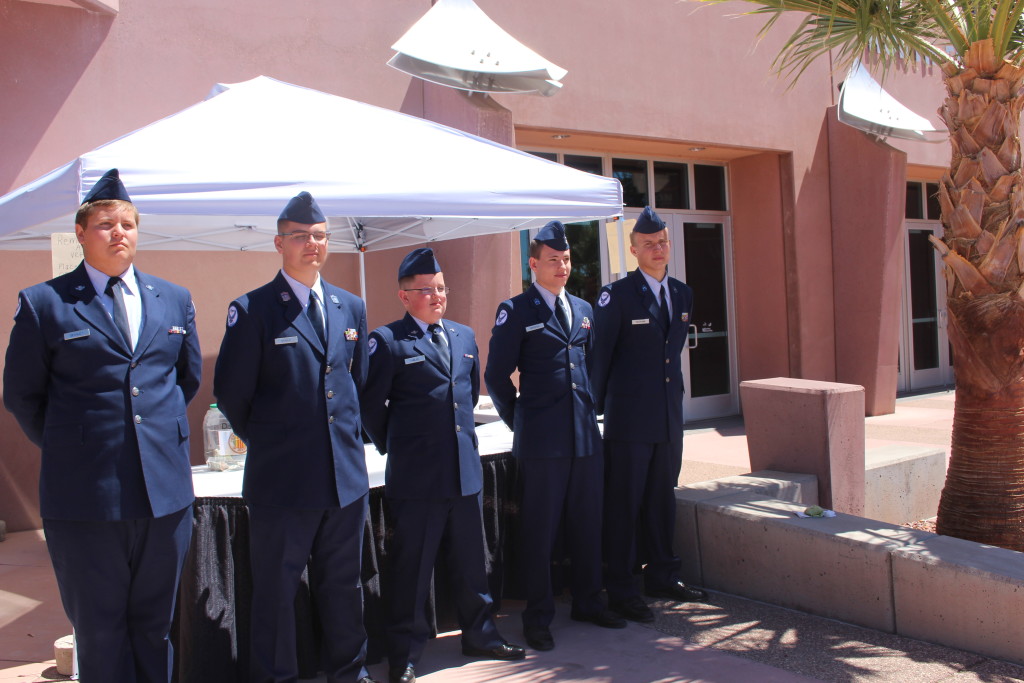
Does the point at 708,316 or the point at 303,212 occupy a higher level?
the point at 303,212

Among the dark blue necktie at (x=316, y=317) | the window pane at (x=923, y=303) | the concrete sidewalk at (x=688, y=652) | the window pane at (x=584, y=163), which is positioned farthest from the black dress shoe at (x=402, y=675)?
the window pane at (x=923, y=303)

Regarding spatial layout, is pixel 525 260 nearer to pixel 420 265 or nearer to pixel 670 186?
pixel 670 186

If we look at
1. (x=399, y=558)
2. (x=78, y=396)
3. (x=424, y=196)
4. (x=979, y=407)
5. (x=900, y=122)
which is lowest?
(x=399, y=558)

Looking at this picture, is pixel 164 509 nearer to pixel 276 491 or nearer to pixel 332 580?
pixel 276 491

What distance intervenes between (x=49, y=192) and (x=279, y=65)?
146 inches

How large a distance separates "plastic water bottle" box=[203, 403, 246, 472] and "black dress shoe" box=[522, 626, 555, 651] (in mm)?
1588

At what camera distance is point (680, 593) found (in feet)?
15.7

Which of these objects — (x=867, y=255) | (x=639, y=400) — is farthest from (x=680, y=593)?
(x=867, y=255)

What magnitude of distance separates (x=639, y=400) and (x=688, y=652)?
121cm

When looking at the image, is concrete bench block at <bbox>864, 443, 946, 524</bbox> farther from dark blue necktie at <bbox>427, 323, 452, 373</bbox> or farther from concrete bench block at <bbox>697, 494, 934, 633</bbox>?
dark blue necktie at <bbox>427, 323, 452, 373</bbox>

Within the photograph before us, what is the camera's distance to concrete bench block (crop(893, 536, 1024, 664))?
Answer: 3.86 metres

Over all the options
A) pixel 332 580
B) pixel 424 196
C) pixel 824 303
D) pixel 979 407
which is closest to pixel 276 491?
pixel 332 580

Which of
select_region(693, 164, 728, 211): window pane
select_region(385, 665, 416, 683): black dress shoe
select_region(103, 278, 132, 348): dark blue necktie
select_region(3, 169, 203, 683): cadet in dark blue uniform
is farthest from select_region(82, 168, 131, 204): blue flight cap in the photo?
select_region(693, 164, 728, 211): window pane

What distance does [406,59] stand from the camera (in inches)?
290
